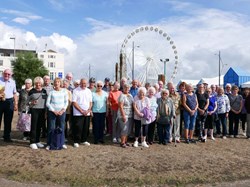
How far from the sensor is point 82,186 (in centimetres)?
641

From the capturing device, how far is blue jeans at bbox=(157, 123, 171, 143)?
957 centimetres

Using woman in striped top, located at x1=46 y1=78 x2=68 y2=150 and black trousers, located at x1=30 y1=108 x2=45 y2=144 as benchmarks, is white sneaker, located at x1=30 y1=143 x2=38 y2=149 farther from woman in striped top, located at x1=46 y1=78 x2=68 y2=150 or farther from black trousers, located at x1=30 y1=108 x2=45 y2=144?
woman in striped top, located at x1=46 y1=78 x2=68 y2=150

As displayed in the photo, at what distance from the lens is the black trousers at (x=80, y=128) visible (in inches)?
355

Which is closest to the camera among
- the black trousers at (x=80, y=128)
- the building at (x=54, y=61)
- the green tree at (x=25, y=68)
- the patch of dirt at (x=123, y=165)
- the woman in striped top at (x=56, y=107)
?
the patch of dirt at (x=123, y=165)

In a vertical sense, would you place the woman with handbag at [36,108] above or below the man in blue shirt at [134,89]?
below

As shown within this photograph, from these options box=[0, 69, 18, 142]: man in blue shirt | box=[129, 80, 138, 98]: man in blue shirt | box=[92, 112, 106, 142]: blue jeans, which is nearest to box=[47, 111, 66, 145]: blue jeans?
box=[92, 112, 106, 142]: blue jeans

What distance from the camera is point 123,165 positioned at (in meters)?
7.43

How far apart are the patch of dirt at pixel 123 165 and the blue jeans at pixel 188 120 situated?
0.84 meters

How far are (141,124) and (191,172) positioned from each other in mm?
2352

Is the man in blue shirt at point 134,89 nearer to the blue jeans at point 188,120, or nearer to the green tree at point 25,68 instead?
the blue jeans at point 188,120

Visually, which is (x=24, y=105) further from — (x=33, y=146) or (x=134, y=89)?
(x=134, y=89)

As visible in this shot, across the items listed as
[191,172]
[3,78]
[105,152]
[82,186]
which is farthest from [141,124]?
[3,78]

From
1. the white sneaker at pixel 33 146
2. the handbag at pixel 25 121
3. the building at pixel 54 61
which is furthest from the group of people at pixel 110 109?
the building at pixel 54 61

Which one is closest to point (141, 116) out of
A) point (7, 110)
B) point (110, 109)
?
point (110, 109)
